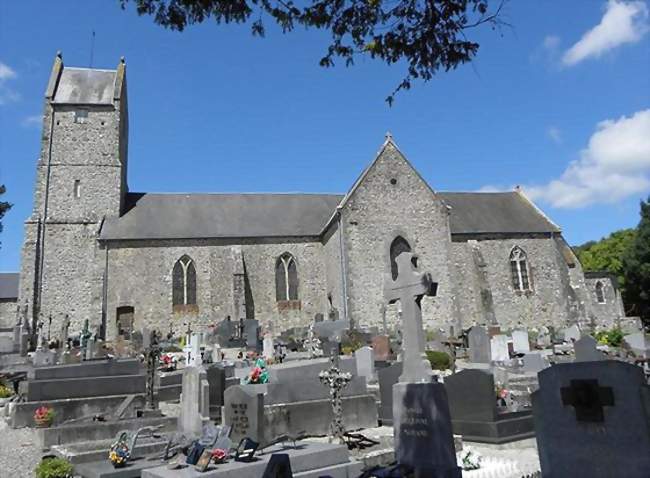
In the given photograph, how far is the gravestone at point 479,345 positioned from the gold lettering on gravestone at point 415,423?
9653 mm

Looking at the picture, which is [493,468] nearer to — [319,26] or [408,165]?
[319,26]

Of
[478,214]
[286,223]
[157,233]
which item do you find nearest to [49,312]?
[157,233]

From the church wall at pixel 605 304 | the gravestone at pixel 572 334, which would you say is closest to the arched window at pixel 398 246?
the gravestone at pixel 572 334

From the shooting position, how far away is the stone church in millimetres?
25016

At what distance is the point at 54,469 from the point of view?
20.3 ft

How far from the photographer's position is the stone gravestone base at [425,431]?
18.1ft

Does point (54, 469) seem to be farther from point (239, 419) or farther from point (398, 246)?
point (398, 246)

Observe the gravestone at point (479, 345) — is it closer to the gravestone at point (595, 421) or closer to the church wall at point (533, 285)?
the gravestone at point (595, 421)

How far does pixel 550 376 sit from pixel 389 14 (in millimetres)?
3614

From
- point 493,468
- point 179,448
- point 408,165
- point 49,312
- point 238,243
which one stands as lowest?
point 493,468

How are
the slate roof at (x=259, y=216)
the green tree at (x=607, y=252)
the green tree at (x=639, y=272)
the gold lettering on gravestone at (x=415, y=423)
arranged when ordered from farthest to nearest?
the green tree at (x=607, y=252) → the green tree at (x=639, y=272) → the slate roof at (x=259, y=216) → the gold lettering on gravestone at (x=415, y=423)

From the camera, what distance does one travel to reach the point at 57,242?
2605cm

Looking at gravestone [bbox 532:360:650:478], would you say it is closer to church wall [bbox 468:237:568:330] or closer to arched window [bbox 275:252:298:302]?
arched window [bbox 275:252:298:302]

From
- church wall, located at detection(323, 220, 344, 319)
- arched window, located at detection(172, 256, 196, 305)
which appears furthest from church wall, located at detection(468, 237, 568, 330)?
arched window, located at detection(172, 256, 196, 305)
